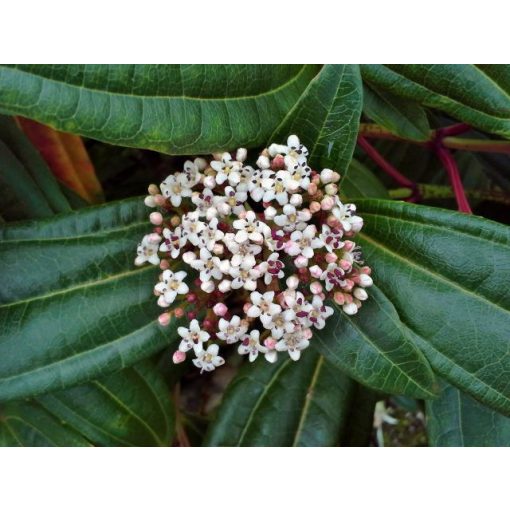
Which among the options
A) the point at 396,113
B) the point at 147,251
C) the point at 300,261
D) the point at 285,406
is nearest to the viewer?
the point at 300,261

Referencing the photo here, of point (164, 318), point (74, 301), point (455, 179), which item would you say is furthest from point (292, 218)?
point (455, 179)

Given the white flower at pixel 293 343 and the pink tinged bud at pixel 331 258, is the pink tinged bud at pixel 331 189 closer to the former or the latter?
the pink tinged bud at pixel 331 258

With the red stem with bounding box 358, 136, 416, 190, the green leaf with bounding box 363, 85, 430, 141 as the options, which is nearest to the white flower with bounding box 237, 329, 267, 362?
the green leaf with bounding box 363, 85, 430, 141

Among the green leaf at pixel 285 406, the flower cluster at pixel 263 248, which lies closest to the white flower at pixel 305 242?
the flower cluster at pixel 263 248

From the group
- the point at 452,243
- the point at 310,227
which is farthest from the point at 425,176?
the point at 310,227

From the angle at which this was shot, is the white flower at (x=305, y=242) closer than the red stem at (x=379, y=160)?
Yes

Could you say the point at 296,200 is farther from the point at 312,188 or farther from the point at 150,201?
the point at 150,201

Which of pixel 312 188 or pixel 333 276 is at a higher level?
pixel 312 188
